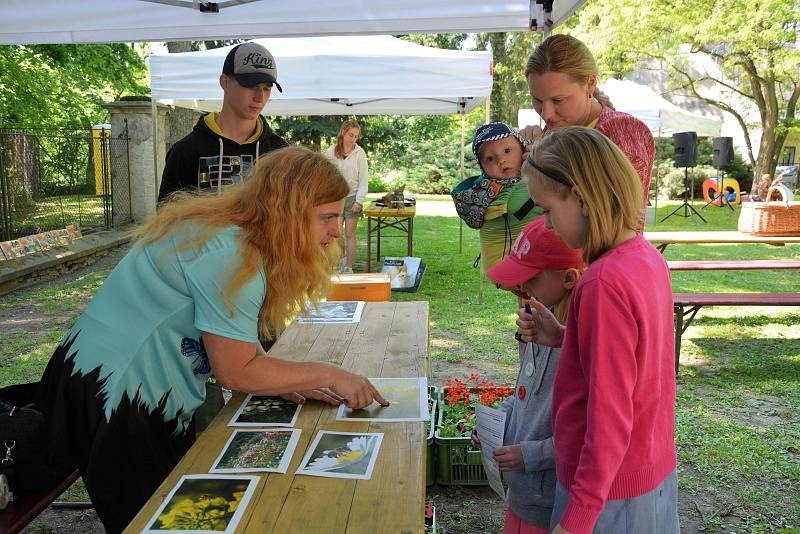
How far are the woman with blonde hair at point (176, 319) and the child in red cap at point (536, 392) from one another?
1.69 ft

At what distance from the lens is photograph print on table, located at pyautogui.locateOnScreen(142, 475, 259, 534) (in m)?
1.40

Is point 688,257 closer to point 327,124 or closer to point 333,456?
point 333,456

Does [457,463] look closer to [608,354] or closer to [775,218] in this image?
[608,354]

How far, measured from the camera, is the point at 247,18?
3820 mm

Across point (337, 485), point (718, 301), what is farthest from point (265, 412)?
point (718, 301)

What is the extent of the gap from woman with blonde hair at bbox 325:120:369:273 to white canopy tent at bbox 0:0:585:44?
15.1 feet

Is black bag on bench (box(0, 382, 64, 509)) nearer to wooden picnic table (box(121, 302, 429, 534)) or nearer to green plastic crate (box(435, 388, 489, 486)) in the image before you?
wooden picnic table (box(121, 302, 429, 534))

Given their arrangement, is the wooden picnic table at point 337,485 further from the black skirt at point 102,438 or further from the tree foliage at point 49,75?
the tree foliage at point 49,75

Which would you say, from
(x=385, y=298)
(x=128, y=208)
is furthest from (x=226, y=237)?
(x=128, y=208)

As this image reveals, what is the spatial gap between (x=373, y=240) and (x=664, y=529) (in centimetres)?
1071

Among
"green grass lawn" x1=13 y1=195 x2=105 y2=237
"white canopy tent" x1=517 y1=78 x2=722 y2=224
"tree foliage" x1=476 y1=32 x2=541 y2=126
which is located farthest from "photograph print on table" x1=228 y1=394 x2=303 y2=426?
"tree foliage" x1=476 y1=32 x2=541 y2=126

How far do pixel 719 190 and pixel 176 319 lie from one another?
19.2 meters

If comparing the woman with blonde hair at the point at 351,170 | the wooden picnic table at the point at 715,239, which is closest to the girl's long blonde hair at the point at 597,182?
the wooden picnic table at the point at 715,239

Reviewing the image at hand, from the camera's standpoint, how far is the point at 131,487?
1845mm
